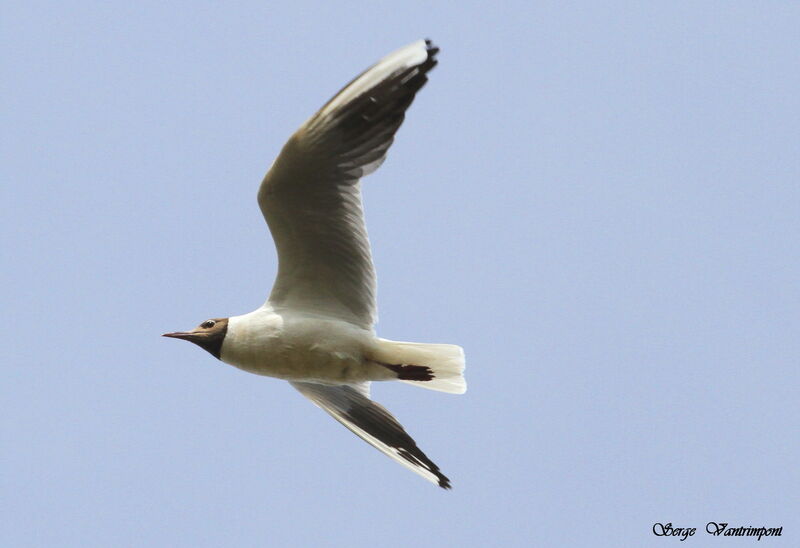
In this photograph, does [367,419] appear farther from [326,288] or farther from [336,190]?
[336,190]

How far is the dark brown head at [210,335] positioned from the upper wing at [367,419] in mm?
879

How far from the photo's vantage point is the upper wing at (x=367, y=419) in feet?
31.6

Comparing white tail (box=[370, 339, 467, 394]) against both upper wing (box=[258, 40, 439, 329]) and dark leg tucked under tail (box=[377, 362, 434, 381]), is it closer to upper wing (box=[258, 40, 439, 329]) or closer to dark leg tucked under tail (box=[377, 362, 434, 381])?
dark leg tucked under tail (box=[377, 362, 434, 381])

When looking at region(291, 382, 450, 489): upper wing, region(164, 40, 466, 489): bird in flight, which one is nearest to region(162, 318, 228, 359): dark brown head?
region(164, 40, 466, 489): bird in flight

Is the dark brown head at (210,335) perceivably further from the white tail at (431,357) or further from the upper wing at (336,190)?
the white tail at (431,357)

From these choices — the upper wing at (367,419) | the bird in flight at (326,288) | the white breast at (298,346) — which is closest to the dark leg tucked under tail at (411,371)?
the bird in flight at (326,288)

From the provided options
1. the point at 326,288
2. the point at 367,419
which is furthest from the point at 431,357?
the point at 367,419

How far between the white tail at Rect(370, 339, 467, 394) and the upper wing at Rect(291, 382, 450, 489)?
750 mm

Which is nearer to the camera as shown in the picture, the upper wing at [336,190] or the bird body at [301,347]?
the upper wing at [336,190]

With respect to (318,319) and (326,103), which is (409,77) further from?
(318,319)

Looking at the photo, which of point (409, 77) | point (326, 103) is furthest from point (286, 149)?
point (409, 77)

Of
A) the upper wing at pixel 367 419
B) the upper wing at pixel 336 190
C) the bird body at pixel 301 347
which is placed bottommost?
the upper wing at pixel 367 419

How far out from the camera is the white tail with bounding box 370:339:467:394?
9062 mm

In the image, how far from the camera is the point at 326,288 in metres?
9.21
